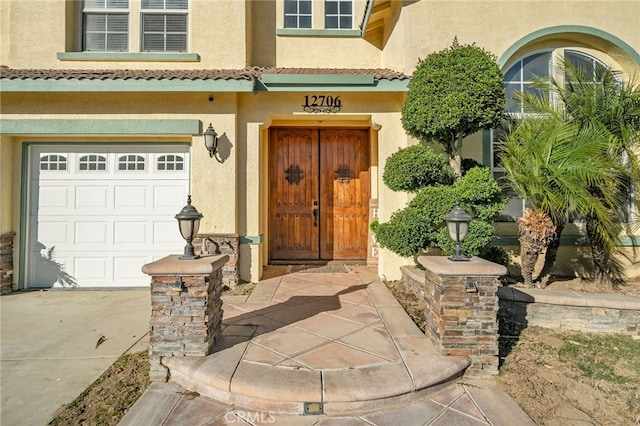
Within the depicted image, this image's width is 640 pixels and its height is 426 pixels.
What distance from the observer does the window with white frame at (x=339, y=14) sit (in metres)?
7.02

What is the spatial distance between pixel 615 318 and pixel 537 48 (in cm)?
490

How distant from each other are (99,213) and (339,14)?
6.22m

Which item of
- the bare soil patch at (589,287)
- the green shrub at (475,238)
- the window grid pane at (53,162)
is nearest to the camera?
the green shrub at (475,238)

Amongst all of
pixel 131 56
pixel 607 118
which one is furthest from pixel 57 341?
pixel 607 118

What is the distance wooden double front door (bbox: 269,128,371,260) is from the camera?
7773 mm

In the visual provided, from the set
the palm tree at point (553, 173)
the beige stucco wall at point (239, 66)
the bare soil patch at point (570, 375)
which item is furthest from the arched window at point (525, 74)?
the bare soil patch at point (570, 375)

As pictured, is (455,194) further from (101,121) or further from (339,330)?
(101,121)

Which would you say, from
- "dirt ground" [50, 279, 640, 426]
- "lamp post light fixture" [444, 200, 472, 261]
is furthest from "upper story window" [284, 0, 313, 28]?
"dirt ground" [50, 279, 640, 426]

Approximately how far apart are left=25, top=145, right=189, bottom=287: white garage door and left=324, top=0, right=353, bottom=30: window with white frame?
4.07 meters

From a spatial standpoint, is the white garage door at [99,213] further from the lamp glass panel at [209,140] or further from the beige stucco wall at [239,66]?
the lamp glass panel at [209,140]

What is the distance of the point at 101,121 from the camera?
6008 mm

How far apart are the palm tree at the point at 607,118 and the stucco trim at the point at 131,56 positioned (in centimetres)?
630

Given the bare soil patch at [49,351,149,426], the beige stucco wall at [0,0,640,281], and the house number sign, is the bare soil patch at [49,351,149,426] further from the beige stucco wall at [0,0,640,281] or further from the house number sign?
the house number sign

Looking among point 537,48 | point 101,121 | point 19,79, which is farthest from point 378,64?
point 19,79
